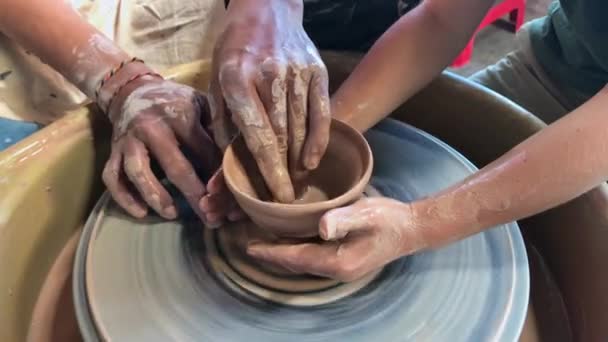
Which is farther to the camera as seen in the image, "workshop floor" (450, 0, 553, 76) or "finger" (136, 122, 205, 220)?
"workshop floor" (450, 0, 553, 76)

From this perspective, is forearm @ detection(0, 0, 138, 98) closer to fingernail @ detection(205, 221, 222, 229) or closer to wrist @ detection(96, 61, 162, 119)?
wrist @ detection(96, 61, 162, 119)

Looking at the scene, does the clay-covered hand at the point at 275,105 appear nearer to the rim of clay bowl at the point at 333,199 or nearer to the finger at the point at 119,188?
the rim of clay bowl at the point at 333,199

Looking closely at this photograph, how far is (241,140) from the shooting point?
3.30 ft

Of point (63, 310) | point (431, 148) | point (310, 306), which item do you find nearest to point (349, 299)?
point (310, 306)

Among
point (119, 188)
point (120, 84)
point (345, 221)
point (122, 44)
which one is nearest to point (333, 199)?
point (345, 221)

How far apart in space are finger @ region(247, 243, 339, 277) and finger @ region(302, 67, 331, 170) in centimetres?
15

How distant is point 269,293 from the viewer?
97 centimetres

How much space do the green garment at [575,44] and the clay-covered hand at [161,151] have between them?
729mm

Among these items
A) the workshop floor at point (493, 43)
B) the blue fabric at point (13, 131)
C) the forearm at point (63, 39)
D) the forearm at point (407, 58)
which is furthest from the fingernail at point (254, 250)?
the workshop floor at point (493, 43)

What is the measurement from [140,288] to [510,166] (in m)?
0.58

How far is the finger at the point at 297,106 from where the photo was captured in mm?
970

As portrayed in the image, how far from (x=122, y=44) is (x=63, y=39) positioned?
25 cm

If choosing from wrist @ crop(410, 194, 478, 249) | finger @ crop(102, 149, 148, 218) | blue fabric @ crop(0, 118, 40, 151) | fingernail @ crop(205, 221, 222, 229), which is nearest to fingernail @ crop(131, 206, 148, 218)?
finger @ crop(102, 149, 148, 218)

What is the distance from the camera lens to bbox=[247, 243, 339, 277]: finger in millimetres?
892
